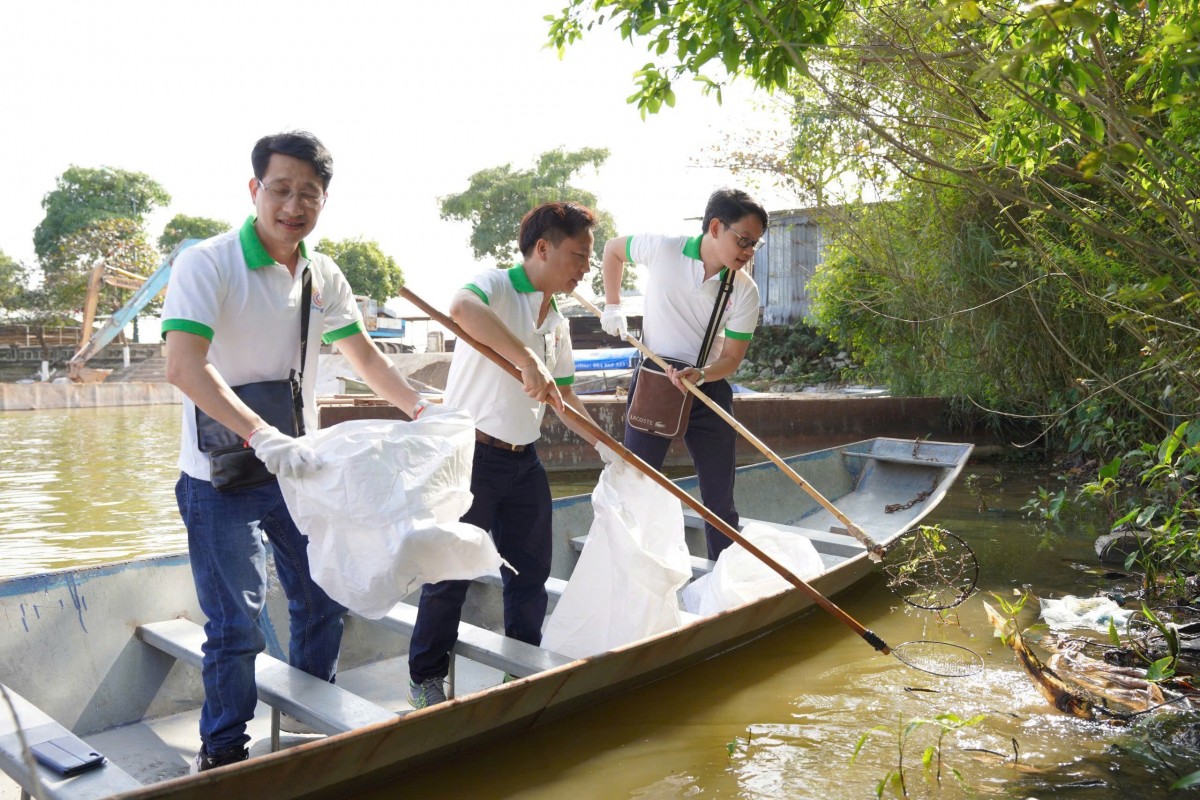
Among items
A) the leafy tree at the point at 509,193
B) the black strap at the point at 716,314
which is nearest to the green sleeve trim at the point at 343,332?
the black strap at the point at 716,314

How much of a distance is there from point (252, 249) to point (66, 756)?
138 centimetres

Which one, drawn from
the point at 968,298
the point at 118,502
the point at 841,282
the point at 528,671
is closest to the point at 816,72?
the point at 968,298

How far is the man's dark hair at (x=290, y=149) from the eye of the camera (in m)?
2.49

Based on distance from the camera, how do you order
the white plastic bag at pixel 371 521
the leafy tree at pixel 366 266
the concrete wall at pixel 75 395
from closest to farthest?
1. the white plastic bag at pixel 371 521
2. the concrete wall at pixel 75 395
3. the leafy tree at pixel 366 266

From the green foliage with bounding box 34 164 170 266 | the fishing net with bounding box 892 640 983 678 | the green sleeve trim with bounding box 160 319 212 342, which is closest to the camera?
the green sleeve trim with bounding box 160 319 212 342

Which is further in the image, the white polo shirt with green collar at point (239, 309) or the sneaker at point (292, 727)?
the sneaker at point (292, 727)

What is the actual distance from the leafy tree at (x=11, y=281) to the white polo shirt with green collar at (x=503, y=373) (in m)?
36.2

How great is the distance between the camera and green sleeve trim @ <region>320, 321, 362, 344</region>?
2.95 meters

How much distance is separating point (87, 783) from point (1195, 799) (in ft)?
10.5

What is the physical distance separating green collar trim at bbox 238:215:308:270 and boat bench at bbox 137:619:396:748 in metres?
1.27

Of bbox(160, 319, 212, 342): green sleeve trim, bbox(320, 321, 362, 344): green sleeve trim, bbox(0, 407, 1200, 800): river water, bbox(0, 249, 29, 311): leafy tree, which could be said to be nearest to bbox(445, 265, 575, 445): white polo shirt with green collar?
bbox(320, 321, 362, 344): green sleeve trim

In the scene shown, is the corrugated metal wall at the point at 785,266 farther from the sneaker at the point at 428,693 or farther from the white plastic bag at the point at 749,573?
the sneaker at the point at 428,693

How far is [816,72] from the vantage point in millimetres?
7590

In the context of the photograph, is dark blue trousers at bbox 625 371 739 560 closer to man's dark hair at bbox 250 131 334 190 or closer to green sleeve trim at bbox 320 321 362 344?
green sleeve trim at bbox 320 321 362 344
